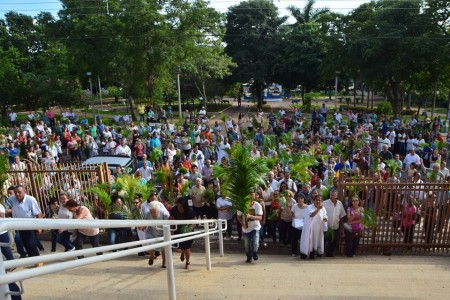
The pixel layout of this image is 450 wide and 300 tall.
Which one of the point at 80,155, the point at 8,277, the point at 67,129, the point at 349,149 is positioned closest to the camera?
the point at 8,277

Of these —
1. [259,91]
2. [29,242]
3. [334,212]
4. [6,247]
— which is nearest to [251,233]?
[334,212]

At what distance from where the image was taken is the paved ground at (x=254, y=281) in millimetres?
5621

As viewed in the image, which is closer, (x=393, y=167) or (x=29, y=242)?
(x=29, y=242)

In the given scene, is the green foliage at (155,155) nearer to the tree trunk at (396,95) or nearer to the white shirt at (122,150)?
the white shirt at (122,150)

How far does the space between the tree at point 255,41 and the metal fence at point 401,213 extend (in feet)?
101

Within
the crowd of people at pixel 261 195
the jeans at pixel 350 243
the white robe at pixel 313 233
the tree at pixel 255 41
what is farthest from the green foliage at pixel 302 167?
the tree at pixel 255 41

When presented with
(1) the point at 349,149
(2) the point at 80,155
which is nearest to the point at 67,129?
(2) the point at 80,155

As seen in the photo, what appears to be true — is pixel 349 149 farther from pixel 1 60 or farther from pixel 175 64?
pixel 1 60

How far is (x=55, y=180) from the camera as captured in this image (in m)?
10.1

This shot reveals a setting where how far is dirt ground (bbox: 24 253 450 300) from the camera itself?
5621mm

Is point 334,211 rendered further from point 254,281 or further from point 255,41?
point 255,41

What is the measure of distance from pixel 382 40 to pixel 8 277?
2801 cm

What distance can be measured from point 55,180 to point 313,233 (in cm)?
A: 633

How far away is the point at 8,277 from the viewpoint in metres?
1.65
